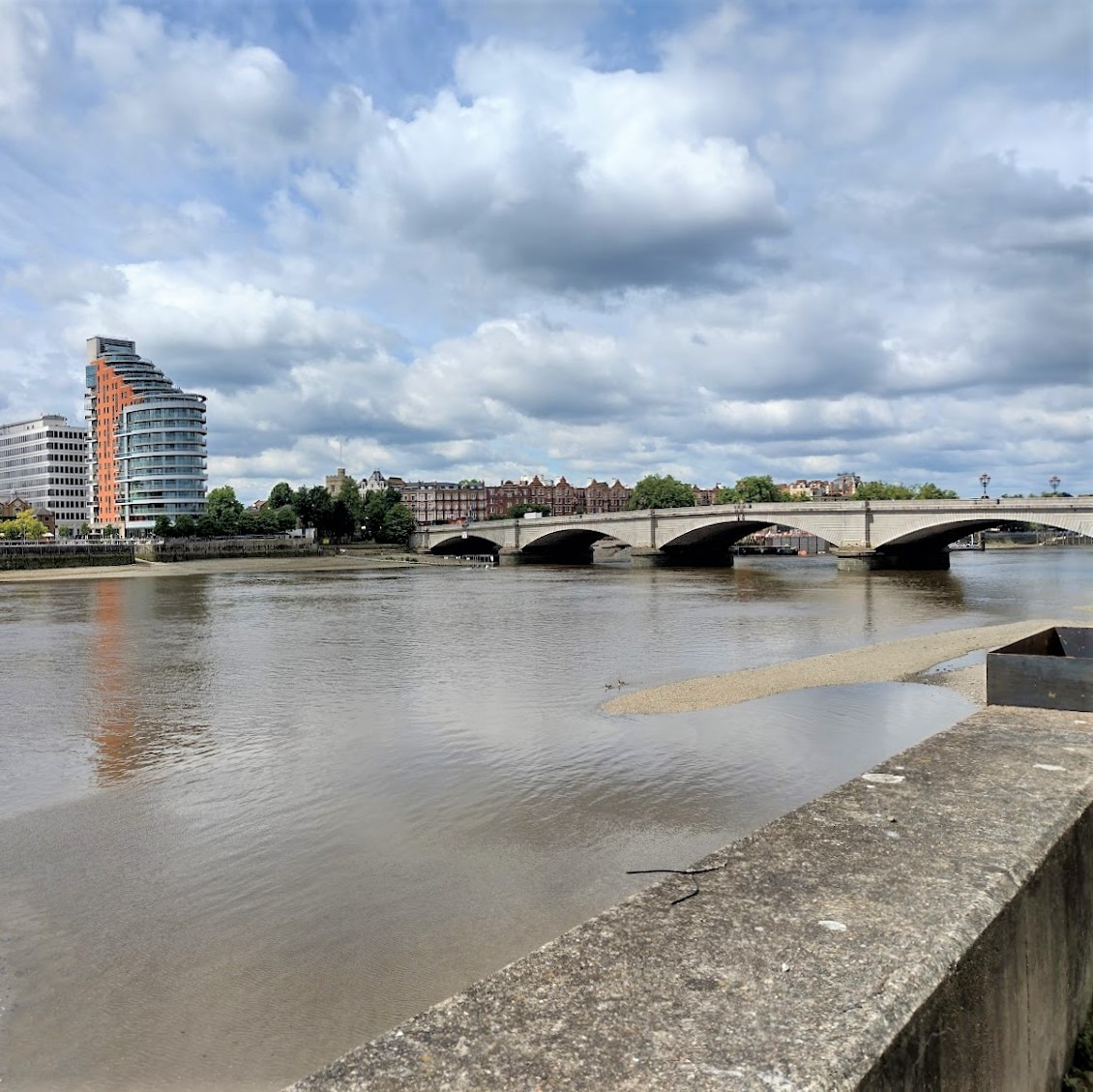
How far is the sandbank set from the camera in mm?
15625

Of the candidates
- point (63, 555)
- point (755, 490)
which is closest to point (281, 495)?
point (63, 555)

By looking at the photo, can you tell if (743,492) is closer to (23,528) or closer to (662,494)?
(662,494)

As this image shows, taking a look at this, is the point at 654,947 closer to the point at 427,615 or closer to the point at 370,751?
the point at 370,751

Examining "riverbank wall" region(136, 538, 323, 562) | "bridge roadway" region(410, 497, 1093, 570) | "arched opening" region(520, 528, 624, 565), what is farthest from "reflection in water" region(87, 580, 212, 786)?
"riverbank wall" region(136, 538, 323, 562)

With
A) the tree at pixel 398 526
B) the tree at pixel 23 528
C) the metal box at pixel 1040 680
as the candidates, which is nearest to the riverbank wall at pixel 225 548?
the tree at pixel 398 526

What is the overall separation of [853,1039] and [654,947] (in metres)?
0.78

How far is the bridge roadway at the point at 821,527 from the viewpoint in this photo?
52.5 meters

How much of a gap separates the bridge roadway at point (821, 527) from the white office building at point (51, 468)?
93488 mm

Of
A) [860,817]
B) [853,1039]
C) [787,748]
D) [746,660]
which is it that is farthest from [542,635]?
[853,1039]

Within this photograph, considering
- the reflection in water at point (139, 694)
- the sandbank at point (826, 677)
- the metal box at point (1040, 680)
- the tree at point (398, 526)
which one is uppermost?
the tree at point (398, 526)

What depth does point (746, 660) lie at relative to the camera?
69.0 feet

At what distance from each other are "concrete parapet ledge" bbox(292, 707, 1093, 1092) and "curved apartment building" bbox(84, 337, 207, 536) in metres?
131

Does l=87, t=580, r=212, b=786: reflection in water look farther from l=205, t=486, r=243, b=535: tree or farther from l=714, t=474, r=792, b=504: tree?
l=714, t=474, r=792, b=504: tree

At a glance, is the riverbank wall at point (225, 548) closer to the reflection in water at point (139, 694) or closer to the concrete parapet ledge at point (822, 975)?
the reflection in water at point (139, 694)
